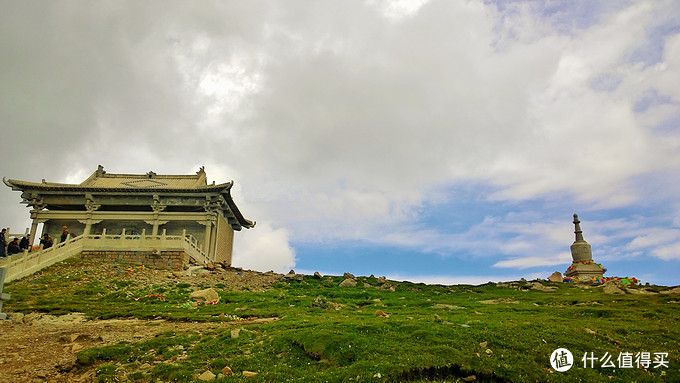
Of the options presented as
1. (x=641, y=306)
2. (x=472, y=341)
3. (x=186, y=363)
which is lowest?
(x=186, y=363)

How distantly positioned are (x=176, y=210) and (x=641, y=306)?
114ft

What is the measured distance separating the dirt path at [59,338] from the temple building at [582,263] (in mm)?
29708

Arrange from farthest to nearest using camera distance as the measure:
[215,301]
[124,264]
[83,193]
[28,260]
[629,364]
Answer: [83,193] → [124,264] → [28,260] → [215,301] → [629,364]

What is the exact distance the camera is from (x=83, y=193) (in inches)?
1531

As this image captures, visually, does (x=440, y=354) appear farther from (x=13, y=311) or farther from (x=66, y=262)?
(x=66, y=262)

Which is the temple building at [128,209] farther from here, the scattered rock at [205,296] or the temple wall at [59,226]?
the scattered rock at [205,296]

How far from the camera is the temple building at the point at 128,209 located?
1507 inches

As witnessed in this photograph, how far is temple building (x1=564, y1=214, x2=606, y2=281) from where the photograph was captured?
3547cm

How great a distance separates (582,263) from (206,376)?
35218 millimetres

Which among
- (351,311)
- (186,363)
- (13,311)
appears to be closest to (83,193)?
(13,311)

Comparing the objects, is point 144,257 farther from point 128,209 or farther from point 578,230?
point 578,230

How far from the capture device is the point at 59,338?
1325 centimetres

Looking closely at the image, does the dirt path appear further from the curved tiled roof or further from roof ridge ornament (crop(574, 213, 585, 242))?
roof ridge ornament (crop(574, 213, 585, 242))

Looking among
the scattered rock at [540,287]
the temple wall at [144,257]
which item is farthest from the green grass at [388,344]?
the temple wall at [144,257]
